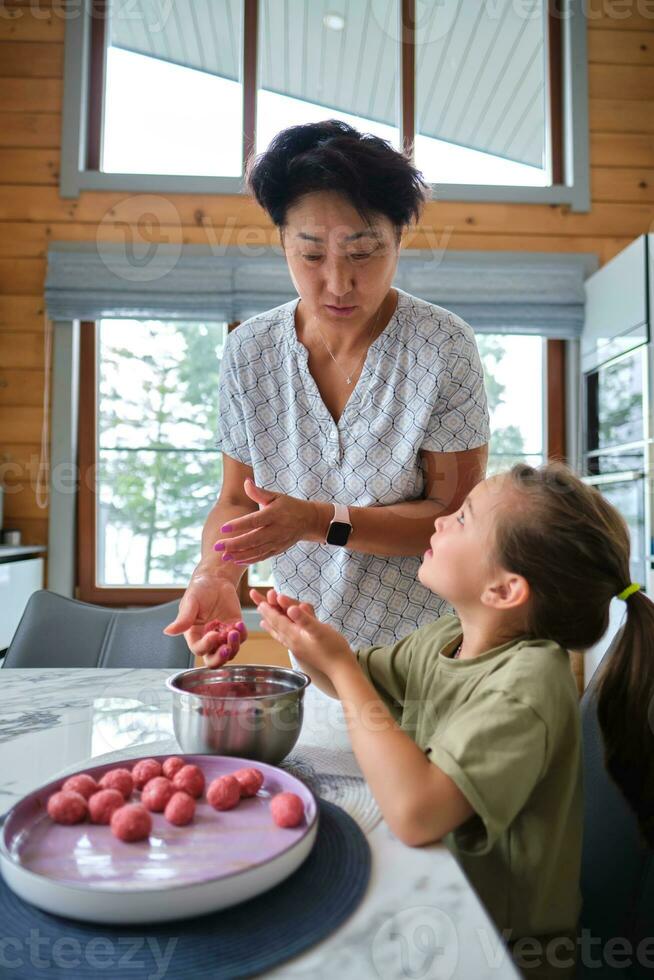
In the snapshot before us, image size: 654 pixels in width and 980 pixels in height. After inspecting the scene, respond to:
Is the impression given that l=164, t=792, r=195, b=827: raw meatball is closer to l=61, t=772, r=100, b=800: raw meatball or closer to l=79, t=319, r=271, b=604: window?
l=61, t=772, r=100, b=800: raw meatball

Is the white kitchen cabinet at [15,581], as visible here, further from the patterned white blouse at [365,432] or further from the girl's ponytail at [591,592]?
the girl's ponytail at [591,592]

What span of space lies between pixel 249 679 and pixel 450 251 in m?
2.82

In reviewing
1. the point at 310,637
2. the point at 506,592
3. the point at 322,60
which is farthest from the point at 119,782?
the point at 322,60

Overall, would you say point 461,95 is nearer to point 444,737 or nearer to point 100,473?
point 100,473

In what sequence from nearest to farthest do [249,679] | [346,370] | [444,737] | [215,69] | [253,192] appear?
[444,737], [249,679], [253,192], [346,370], [215,69]

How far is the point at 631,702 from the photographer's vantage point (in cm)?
85

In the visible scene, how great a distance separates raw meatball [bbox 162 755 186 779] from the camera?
2.25 feet

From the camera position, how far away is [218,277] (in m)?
3.24

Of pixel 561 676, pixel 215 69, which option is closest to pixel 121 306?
pixel 215 69

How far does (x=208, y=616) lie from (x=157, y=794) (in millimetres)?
495

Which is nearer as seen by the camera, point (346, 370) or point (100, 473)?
point (346, 370)

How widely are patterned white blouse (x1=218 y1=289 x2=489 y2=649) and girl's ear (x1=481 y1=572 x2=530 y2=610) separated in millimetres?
497

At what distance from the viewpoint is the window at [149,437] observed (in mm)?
3377

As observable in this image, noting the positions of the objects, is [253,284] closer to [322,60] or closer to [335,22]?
[322,60]
